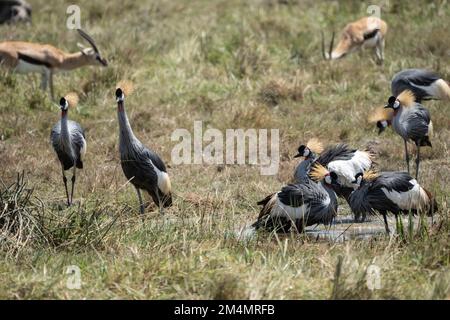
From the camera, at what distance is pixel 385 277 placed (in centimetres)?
620

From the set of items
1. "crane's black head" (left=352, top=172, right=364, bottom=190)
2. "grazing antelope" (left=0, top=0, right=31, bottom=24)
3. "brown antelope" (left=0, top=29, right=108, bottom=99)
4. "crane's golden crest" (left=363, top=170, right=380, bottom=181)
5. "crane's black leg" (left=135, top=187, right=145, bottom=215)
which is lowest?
"crane's black leg" (left=135, top=187, right=145, bottom=215)

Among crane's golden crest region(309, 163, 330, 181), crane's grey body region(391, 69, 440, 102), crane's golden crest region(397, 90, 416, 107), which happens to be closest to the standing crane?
crane's grey body region(391, 69, 440, 102)

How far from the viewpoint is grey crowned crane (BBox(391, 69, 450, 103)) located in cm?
1075

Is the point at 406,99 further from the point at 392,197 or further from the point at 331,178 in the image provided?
the point at 392,197

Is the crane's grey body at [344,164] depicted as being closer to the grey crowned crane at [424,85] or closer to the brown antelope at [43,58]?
the grey crowned crane at [424,85]

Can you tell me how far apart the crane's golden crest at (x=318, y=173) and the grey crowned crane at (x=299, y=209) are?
285 millimetres

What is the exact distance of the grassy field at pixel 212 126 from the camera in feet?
20.4

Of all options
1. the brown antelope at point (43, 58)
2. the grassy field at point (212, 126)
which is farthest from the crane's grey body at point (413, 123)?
the brown antelope at point (43, 58)

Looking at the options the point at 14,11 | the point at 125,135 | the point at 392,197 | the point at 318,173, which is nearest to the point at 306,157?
the point at 318,173

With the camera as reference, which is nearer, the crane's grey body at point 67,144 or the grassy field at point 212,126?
the grassy field at point 212,126

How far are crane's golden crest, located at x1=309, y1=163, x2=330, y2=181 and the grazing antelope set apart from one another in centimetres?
852

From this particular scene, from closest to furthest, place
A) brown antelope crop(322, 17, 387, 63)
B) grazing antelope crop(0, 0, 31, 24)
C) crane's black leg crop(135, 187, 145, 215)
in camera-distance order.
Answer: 1. crane's black leg crop(135, 187, 145, 215)
2. brown antelope crop(322, 17, 387, 63)
3. grazing antelope crop(0, 0, 31, 24)

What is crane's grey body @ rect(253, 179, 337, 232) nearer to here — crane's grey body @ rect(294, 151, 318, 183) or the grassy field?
the grassy field

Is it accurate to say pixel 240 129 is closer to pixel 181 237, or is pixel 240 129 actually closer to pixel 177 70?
pixel 177 70
